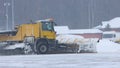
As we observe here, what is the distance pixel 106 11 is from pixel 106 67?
295ft

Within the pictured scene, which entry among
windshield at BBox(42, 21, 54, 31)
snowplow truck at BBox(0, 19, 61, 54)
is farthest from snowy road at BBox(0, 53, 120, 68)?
windshield at BBox(42, 21, 54, 31)

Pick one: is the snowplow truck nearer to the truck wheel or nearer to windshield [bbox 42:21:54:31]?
windshield [bbox 42:21:54:31]

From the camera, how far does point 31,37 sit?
31391 millimetres

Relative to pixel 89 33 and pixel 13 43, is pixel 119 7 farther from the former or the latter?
pixel 13 43

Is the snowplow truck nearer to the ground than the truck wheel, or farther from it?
farther from it

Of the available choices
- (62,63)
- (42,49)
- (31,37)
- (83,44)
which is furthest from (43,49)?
(62,63)

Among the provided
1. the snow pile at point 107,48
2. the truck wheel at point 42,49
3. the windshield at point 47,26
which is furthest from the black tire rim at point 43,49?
the snow pile at point 107,48

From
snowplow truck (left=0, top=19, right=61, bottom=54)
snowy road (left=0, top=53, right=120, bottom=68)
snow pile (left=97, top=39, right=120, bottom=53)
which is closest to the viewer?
snowy road (left=0, top=53, right=120, bottom=68)

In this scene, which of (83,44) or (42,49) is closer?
(42,49)

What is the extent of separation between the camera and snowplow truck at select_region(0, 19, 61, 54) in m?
31.1

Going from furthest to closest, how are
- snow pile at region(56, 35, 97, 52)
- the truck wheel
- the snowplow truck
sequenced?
1. snow pile at region(56, 35, 97, 52)
2. the snowplow truck
3. the truck wheel

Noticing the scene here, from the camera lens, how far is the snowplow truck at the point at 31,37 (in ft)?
102

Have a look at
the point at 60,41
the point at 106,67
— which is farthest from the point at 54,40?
the point at 106,67

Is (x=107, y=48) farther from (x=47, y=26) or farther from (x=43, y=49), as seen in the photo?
(x=43, y=49)
